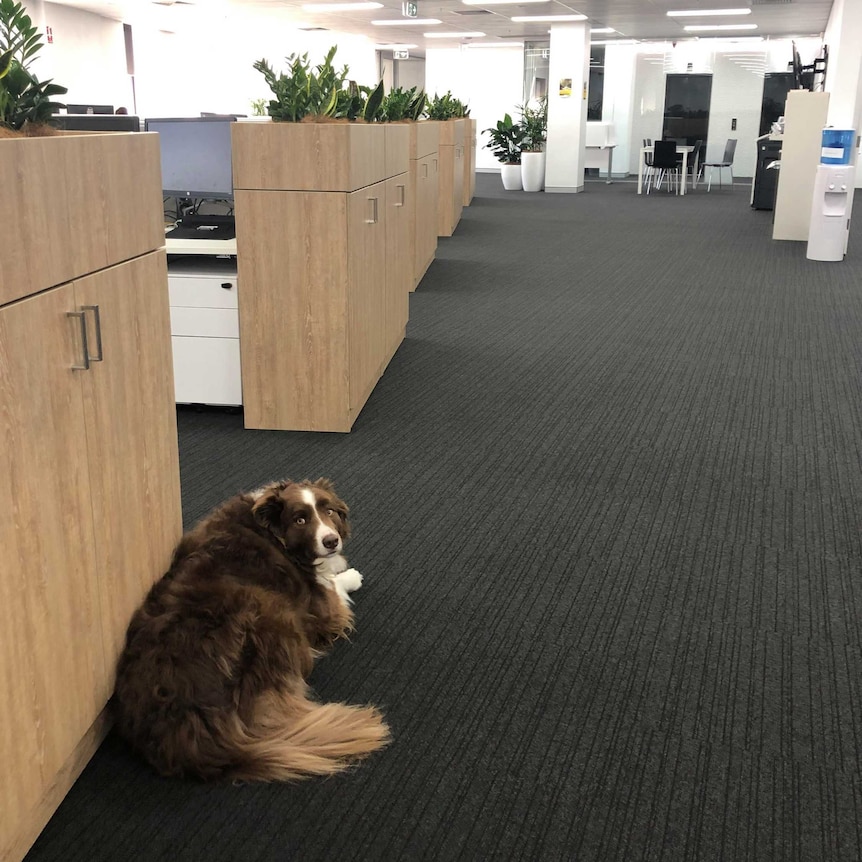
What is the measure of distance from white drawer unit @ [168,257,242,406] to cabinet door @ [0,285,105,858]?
2.16 metres

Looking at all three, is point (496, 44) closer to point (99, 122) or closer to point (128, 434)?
point (99, 122)

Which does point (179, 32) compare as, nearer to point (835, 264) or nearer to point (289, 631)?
point (835, 264)

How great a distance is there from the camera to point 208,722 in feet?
5.92

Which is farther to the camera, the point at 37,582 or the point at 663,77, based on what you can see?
the point at 663,77

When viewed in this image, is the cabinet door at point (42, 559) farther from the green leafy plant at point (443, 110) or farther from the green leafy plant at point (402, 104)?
the green leafy plant at point (443, 110)

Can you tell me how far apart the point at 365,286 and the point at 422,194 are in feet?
10.2

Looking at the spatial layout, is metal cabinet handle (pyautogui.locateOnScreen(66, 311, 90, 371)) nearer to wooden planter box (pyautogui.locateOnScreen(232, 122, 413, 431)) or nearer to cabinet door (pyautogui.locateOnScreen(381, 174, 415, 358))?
wooden planter box (pyautogui.locateOnScreen(232, 122, 413, 431))

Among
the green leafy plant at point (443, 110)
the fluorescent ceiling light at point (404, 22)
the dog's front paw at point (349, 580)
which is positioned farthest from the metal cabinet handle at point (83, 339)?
the fluorescent ceiling light at point (404, 22)

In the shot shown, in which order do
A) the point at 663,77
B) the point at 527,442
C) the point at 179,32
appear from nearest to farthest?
the point at 527,442, the point at 179,32, the point at 663,77

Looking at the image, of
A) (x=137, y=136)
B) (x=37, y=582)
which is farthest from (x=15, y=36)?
(x=37, y=582)

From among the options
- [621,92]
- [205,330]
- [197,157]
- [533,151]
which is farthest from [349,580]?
[621,92]

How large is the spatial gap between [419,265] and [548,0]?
7431 millimetres

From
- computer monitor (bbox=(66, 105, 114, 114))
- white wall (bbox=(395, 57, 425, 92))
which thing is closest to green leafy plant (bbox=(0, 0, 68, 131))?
computer monitor (bbox=(66, 105, 114, 114))

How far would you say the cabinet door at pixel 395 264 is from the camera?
15.2 feet
